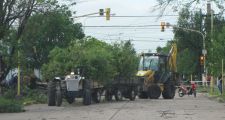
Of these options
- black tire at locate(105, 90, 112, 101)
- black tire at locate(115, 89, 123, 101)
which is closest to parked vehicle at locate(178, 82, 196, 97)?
black tire at locate(115, 89, 123, 101)

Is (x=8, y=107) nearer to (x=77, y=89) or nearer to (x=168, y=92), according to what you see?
(x=77, y=89)

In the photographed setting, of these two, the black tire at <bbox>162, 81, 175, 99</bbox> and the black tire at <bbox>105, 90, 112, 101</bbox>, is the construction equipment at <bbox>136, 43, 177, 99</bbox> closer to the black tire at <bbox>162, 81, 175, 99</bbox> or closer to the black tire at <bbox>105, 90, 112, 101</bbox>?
the black tire at <bbox>162, 81, 175, 99</bbox>

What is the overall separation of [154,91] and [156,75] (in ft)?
4.67

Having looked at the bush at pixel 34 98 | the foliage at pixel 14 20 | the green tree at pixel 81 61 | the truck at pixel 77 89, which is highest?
the foliage at pixel 14 20

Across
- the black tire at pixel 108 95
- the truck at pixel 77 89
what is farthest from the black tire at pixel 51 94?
the black tire at pixel 108 95

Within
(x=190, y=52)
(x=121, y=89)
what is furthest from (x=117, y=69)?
(x=190, y=52)

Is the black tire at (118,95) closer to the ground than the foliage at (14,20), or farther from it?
closer to the ground

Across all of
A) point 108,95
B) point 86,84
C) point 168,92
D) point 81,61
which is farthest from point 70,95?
point 168,92

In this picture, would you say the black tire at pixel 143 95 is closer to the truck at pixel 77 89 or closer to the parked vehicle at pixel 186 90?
the truck at pixel 77 89

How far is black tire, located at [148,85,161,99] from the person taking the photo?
43.3 meters

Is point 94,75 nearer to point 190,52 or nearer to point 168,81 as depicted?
point 168,81

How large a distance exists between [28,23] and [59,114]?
25.8 feet

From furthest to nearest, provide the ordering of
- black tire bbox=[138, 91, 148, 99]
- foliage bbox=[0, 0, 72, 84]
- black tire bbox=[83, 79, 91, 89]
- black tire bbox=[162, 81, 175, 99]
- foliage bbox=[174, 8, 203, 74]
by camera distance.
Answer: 1. foliage bbox=[174, 8, 203, 74]
2. black tire bbox=[162, 81, 175, 99]
3. black tire bbox=[138, 91, 148, 99]
4. black tire bbox=[83, 79, 91, 89]
5. foliage bbox=[0, 0, 72, 84]

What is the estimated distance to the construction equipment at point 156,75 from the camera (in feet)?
143
